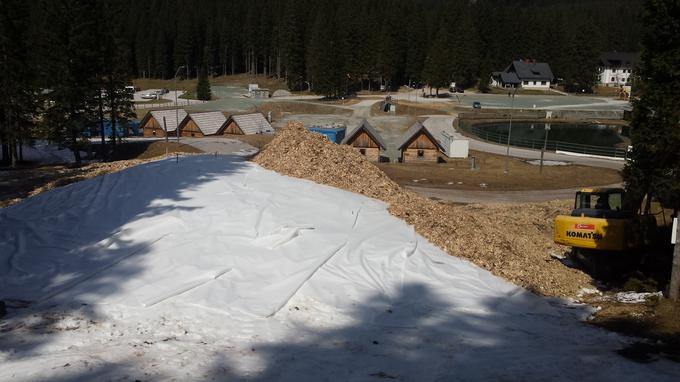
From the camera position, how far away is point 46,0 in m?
42.4

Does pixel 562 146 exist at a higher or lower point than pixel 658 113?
lower

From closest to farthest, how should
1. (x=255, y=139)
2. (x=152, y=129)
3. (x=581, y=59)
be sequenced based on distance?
(x=255, y=139), (x=152, y=129), (x=581, y=59)

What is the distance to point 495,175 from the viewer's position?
135ft

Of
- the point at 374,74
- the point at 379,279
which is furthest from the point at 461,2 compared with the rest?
the point at 379,279

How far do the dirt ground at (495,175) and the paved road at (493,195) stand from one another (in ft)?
3.47

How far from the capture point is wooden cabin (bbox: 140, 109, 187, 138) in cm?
6141

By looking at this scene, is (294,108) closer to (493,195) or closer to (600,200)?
(493,195)

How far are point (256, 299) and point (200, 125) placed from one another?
50.9 metres

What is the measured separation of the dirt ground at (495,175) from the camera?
37.0 meters

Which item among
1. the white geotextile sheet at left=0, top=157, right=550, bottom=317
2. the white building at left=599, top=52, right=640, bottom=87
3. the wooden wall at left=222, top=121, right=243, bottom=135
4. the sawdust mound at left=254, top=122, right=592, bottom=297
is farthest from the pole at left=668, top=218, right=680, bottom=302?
the white building at left=599, top=52, right=640, bottom=87

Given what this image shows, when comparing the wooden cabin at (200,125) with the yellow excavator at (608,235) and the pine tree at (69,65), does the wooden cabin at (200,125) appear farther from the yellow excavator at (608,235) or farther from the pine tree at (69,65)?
the yellow excavator at (608,235)

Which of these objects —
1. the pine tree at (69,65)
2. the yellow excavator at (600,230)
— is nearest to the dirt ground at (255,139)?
the pine tree at (69,65)

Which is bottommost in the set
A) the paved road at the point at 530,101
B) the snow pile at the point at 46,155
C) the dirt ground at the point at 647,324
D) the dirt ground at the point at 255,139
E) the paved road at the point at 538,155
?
the snow pile at the point at 46,155

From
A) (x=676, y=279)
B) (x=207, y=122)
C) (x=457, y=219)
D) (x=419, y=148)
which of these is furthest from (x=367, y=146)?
(x=676, y=279)
